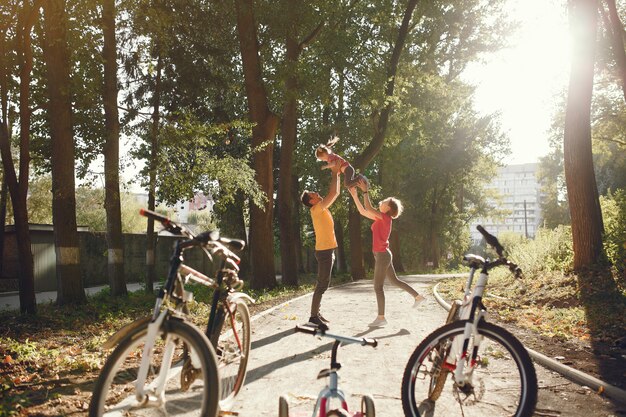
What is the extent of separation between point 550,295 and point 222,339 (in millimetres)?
9491

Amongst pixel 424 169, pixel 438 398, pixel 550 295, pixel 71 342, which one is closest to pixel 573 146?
pixel 550 295

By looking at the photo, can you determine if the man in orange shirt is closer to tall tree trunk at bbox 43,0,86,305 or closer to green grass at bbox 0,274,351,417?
green grass at bbox 0,274,351,417

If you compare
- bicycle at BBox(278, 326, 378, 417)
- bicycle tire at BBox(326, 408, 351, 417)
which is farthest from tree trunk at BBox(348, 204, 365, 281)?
bicycle tire at BBox(326, 408, 351, 417)

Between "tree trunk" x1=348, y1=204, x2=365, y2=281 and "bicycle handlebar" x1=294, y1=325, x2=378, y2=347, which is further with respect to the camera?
"tree trunk" x1=348, y1=204, x2=365, y2=281

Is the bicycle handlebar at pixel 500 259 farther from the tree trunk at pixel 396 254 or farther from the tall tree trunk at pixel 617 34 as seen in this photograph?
the tree trunk at pixel 396 254

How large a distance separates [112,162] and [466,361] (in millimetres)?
13531

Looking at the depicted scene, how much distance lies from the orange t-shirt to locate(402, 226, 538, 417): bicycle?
4133 millimetres

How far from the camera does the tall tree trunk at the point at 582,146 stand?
1303 cm

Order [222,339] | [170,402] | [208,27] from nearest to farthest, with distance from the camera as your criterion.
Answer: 1. [170,402]
2. [222,339]
3. [208,27]

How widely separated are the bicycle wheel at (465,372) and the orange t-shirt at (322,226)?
410 cm

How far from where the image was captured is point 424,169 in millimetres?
43625

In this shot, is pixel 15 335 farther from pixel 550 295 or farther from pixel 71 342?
pixel 550 295

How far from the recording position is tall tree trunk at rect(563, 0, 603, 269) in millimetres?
13031

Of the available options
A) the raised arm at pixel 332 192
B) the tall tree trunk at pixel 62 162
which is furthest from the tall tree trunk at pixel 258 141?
the raised arm at pixel 332 192
